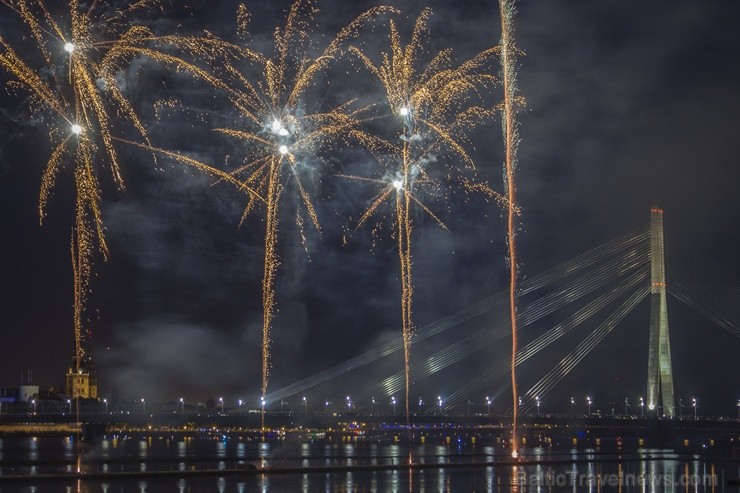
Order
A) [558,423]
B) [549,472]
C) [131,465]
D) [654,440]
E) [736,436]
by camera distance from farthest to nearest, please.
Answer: [736,436]
[558,423]
[654,440]
[131,465]
[549,472]

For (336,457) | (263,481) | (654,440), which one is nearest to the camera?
(263,481)

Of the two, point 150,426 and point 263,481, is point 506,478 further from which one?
point 150,426

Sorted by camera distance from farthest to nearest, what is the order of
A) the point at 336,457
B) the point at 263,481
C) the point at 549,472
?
the point at 336,457 < the point at 549,472 < the point at 263,481

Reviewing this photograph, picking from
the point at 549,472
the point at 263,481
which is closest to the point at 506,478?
the point at 549,472

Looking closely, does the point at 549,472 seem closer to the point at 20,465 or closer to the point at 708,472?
the point at 708,472

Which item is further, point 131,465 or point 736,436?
point 736,436

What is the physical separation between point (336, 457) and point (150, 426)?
87.1 meters

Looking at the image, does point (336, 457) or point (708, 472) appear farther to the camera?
point (336, 457)

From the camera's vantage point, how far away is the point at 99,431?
142m

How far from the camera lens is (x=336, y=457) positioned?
273ft

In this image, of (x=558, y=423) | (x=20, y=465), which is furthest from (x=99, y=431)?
(x=20, y=465)

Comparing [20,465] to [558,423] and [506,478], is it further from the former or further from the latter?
[558,423]

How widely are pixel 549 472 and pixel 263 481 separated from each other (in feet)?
63.0

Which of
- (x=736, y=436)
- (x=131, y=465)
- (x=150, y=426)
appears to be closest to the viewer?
(x=131, y=465)
